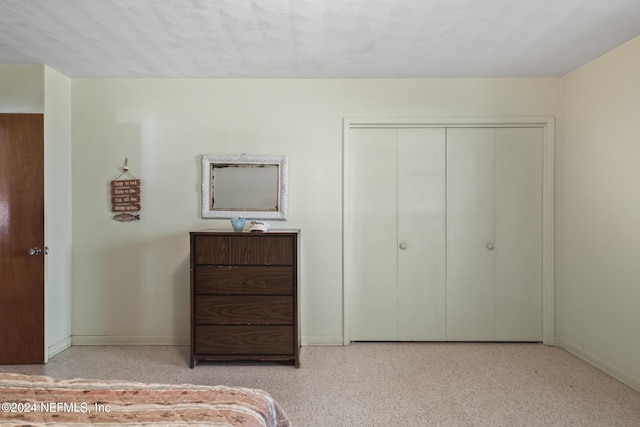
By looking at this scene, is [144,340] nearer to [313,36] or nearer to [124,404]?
[124,404]

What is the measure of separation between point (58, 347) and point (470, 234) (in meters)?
3.69

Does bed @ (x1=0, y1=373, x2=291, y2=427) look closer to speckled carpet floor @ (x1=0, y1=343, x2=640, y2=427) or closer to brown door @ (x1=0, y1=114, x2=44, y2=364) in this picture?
speckled carpet floor @ (x1=0, y1=343, x2=640, y2=427)

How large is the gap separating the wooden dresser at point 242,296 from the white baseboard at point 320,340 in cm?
48

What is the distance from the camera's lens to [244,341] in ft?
9.68

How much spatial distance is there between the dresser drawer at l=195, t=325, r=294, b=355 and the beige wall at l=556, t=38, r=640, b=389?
236cm

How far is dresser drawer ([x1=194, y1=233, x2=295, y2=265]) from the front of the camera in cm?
296

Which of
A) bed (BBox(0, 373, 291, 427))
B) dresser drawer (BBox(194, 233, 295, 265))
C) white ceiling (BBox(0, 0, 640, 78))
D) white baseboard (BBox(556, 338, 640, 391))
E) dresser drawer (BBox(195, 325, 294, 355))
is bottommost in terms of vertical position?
white baseboard (BBox(556, 338, 640, 391))

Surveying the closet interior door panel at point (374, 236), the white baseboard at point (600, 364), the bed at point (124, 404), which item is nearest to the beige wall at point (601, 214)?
the white baseboard at point (600, 364)

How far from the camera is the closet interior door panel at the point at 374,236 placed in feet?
11.5

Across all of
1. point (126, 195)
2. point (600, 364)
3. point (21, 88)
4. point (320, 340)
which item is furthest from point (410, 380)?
point (21, 88)

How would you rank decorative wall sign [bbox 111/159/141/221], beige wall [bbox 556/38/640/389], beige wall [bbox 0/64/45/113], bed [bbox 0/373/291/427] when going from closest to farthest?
bed [bbox 0/373/291/427]
beige wall [bbox 556/38/640/389]
beige wall [bbox 0/64/45/113]
decorative wall sign [bbox 111/159/141/221]

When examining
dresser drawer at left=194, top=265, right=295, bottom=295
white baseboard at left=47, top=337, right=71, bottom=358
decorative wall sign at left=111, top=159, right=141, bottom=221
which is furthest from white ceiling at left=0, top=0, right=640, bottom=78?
white baseboard at left=47, top=337, right=71, bottom=358

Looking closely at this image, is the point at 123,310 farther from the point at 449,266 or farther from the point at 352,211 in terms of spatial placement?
the point at 449,266

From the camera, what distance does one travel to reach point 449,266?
3492 millimetres
